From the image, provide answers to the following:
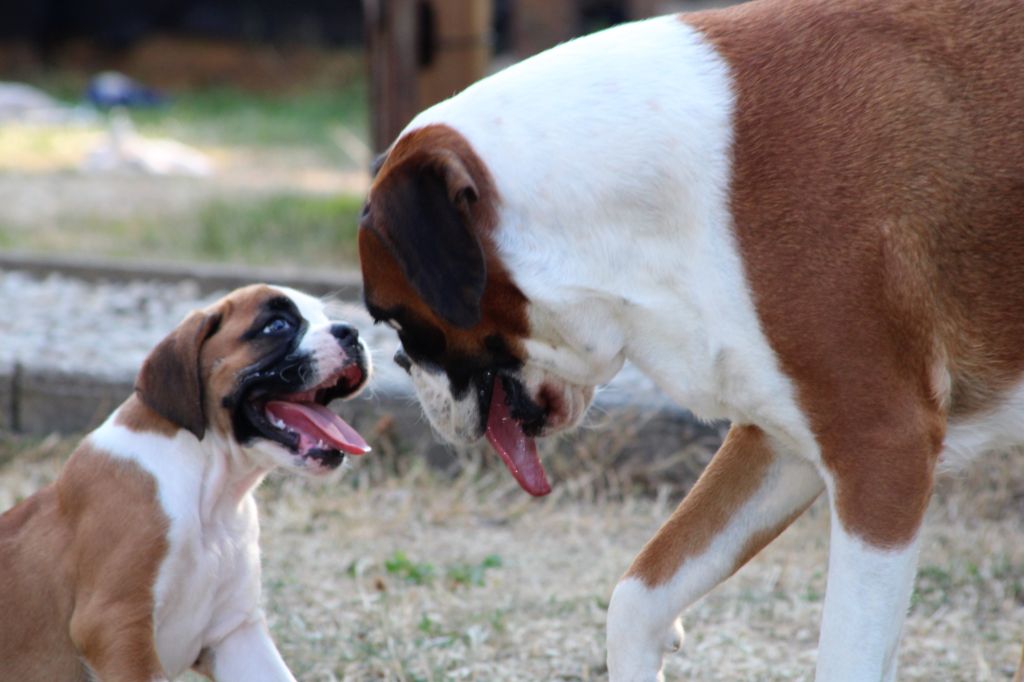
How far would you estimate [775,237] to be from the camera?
9.32 feet

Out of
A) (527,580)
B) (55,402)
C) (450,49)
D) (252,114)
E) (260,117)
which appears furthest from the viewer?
(252,114)

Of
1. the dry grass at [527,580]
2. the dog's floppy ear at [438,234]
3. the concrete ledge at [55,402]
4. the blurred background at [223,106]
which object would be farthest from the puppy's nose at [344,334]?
the blurred background at [223,106]

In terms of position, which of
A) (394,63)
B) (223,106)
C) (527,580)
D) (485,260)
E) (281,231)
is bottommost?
(223,106)

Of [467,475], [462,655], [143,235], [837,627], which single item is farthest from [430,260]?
[143,235]

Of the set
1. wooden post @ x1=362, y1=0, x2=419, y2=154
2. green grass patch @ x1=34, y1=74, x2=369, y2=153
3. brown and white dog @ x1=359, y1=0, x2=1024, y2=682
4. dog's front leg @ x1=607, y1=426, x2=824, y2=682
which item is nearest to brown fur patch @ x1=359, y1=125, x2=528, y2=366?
brown and white dog @ x1=359, y1=0, x2=1024, y2=682

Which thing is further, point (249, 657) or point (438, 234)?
point (249, 657)

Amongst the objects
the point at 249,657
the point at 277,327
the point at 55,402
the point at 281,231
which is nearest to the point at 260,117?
the point at 281,231

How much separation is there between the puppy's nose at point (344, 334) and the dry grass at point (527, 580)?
2.75 ft

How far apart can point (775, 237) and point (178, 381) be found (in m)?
1.45

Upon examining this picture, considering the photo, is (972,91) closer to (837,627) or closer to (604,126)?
(604,126)

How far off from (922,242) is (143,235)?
22.6 ft

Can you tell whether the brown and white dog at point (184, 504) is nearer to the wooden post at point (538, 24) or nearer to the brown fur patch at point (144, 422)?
the brown fur patch at point (144, 422)

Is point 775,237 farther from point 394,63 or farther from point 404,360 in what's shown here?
point 394,63

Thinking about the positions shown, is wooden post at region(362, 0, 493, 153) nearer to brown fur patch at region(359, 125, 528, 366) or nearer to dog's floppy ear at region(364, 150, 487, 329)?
brown fur patch at region(359, 125, 528, 366)
